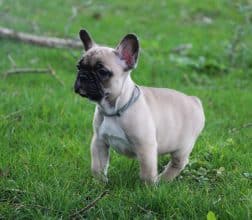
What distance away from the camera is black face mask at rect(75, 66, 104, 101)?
466 cm

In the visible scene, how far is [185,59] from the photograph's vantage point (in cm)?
974

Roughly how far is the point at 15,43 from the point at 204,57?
3.02 m

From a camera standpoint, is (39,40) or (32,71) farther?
(39,40)

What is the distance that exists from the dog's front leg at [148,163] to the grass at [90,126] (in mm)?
96

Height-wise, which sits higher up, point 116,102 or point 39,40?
point 116,102

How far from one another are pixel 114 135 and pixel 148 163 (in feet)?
1.12

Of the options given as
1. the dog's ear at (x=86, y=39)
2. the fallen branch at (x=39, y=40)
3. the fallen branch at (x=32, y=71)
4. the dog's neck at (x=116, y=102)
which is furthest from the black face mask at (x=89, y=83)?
the fallen branch at (x=39, y=40)

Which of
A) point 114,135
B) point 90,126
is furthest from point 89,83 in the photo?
point 90,126

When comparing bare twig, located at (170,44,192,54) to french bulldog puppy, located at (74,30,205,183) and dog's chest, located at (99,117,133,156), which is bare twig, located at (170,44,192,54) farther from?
dog's chest, located at (99,117,133,156)

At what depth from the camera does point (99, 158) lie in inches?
200

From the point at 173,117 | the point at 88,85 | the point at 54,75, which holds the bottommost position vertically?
the point at 54,75

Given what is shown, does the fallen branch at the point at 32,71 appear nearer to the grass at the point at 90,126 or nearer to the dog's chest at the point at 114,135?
the grass at the point at 90,126

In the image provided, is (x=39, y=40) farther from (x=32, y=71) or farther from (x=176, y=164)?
(x=176, y=164)

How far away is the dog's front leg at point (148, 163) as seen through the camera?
4.84 m
